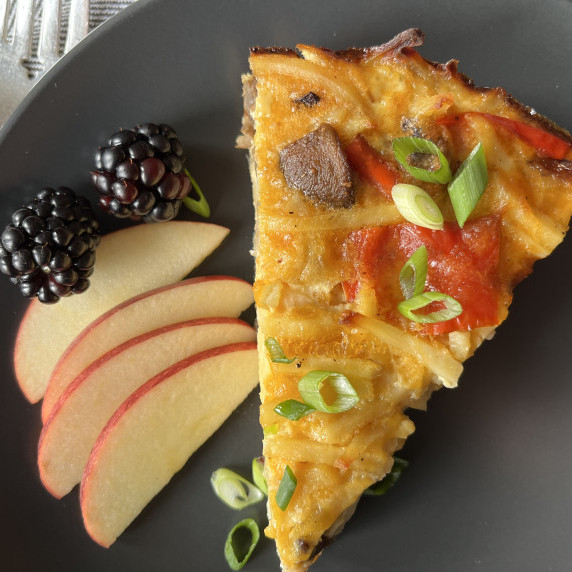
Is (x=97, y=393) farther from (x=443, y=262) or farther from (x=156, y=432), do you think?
(x=443, y=262)

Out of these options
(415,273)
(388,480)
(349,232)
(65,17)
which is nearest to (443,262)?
(415,273)

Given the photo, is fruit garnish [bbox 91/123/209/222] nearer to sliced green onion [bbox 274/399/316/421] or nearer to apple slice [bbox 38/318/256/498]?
apple slice [bbox 38/318/256/498]

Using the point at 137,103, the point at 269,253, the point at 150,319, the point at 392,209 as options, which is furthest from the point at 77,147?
the point at 392,209

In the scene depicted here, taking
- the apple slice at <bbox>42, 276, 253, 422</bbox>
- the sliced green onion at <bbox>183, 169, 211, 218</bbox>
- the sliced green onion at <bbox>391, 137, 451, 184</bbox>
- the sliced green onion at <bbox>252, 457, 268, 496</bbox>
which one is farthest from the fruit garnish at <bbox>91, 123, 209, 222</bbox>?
the sliced green onion at <bbox>252, 457, 268, 496</bbox>

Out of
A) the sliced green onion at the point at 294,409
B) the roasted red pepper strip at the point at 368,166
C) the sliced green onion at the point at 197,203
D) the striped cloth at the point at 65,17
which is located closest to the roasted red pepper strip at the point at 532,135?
the roasted red pepper strip at the point at 368,166

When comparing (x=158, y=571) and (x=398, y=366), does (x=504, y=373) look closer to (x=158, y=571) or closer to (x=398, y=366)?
(x=398, y=366)
